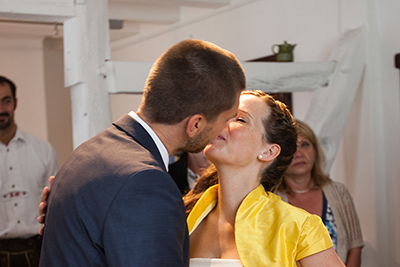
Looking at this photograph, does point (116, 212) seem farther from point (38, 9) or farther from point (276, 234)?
Result: point (38, 9)

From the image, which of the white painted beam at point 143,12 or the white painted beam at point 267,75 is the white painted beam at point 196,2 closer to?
the white painted beam at point 143,12

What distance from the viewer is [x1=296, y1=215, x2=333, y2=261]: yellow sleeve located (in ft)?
6.11

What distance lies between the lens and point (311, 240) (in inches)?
73.5

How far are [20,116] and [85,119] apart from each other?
4745mm

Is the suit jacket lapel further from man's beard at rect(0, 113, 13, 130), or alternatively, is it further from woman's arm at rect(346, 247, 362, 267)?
→ man's beard at rect(0, 113, 13, 130)

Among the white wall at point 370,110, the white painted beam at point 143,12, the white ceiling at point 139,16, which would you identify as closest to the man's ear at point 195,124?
the white wall at point 370,110

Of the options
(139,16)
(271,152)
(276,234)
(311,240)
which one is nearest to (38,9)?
(271,152)

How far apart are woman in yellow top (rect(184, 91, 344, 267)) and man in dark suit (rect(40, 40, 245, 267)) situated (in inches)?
17.1

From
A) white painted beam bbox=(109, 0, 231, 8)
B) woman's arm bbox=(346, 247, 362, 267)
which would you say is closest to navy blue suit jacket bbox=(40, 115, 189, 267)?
woman's arm bbox=(346, 247, 362, 267)

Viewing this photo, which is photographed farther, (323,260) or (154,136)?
(323,260)

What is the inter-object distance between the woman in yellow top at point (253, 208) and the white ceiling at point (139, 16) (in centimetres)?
275

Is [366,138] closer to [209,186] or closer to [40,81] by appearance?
[209,186]

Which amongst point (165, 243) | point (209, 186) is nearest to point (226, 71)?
point (165, 243)

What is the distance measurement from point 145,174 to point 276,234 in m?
0.69
